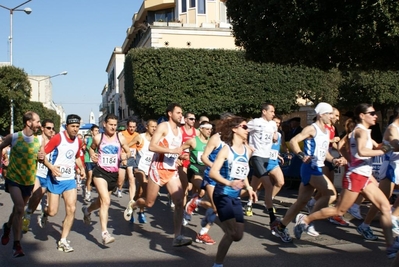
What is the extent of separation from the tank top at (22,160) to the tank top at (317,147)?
380cm

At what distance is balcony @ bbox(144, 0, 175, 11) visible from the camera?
50547 mm

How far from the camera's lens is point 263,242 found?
7570 mm

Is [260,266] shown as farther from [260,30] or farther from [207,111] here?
[207,111]

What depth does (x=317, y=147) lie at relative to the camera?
24.8 ft

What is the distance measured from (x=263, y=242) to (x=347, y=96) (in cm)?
2927

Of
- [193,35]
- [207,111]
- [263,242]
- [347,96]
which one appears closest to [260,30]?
[263,242]

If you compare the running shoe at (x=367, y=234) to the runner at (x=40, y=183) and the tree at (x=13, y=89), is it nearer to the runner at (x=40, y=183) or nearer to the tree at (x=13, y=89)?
the runner at (x=40, y=183)

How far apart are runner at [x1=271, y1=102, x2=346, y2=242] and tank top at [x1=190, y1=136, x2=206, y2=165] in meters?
2.24

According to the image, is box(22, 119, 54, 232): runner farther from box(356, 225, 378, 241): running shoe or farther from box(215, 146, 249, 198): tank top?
box(356, 225, 378, 241): running shoe

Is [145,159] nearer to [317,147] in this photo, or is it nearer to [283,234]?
[283,234]

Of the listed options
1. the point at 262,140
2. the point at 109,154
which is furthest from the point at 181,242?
the point at 262,140

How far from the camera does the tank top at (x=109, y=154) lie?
7895 mm

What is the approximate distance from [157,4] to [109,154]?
1765 inches

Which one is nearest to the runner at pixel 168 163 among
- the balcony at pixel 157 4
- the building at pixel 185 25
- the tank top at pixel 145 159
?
the tank top at pixel 145 159
